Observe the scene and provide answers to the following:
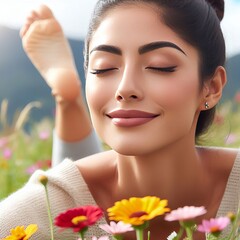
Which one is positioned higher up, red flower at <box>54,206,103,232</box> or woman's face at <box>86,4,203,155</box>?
woman's face at <box>86,4,203,155</box>

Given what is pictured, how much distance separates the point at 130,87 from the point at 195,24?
0.88 feet

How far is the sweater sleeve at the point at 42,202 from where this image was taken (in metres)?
1.26

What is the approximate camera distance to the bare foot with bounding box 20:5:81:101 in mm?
1824

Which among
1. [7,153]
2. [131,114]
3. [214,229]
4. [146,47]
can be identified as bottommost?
[7,153]

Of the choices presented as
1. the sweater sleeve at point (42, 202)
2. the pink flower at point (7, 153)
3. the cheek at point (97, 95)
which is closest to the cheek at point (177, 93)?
the cheek at point (97, 95)

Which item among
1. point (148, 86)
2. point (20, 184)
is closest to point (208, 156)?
point (148, 86)

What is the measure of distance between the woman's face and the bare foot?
0.65 meters

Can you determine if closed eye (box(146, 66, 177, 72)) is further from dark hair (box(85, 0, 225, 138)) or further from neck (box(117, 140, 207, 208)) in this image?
neck (box(117, 140, 207, 208))

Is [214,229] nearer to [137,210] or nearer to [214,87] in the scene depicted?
[137,210]

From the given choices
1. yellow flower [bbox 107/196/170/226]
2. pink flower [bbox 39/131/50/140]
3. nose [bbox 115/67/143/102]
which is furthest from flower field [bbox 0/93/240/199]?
yellow flower [bbox 107/196/170/226]

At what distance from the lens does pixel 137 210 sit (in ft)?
2.24

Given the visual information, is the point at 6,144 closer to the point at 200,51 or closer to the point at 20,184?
the point at 20,184

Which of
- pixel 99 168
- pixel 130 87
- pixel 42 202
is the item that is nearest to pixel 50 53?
pixel 99 168

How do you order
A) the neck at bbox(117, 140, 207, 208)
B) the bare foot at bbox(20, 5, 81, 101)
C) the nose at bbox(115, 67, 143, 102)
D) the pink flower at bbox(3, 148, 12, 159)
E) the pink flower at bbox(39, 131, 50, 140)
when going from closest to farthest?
the nose at bbox(115, 67, 143, 102), the neck at bbox(117, 140, 207, 208), the bare foot at bbox(20, 5, 81, 101), the pink flower at bbox(3, 148, 12, 159), the pink flower at bbox(39, 131, 50, 140)
